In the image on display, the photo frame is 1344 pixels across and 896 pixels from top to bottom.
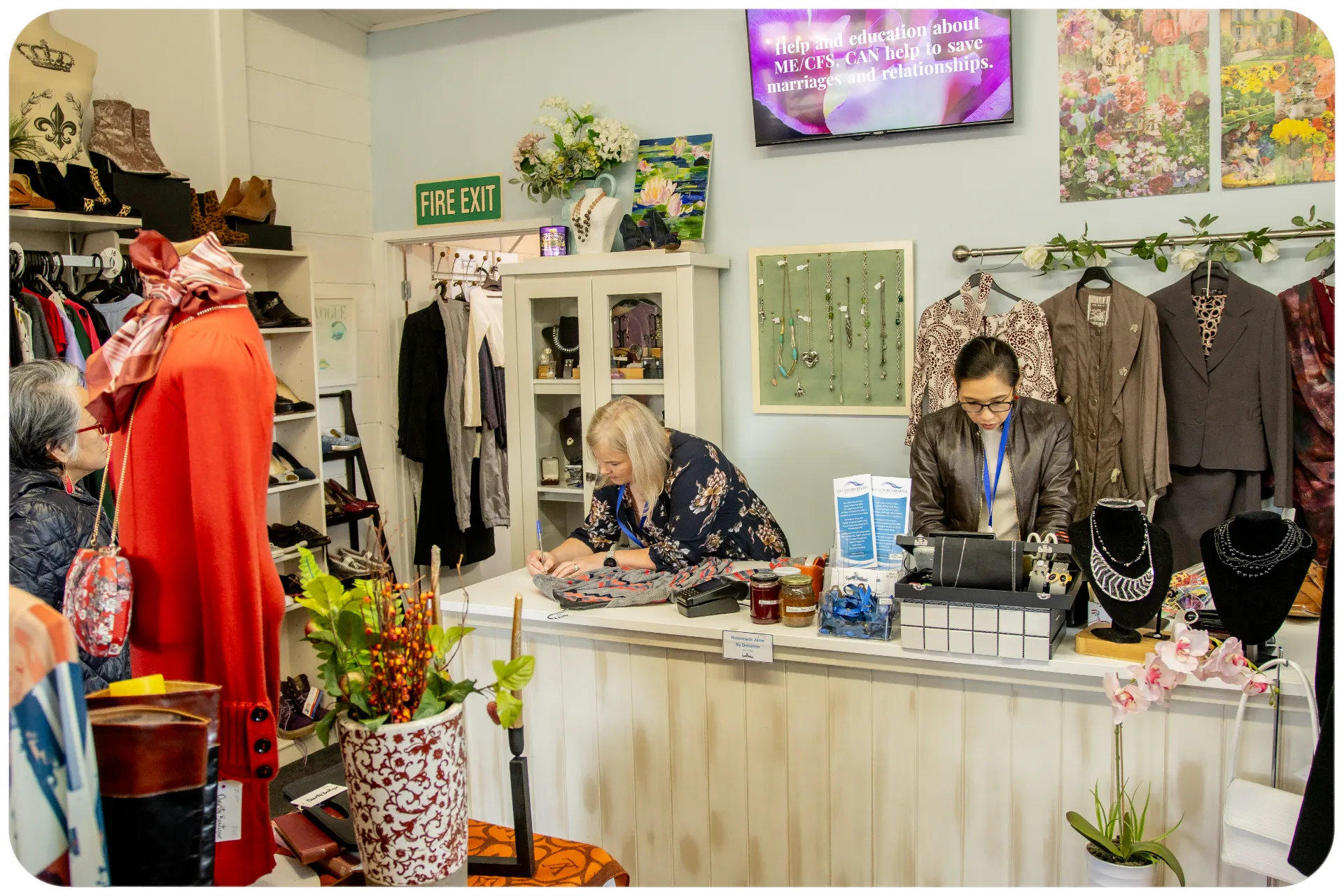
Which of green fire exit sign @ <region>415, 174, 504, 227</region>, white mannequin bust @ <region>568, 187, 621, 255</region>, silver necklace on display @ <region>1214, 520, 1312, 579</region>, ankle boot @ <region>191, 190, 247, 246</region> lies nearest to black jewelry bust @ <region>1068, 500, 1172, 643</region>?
silver necklace on display @ <region>1214, 520, 1312, 579</region>

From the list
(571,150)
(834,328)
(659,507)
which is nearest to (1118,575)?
(659,507)

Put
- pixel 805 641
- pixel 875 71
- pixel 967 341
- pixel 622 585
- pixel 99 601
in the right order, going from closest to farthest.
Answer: pixel 99 601 < pixel 805 641 < pixel 622 585 < pixel 967 341 < pixel 875 71

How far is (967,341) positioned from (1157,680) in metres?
2.01

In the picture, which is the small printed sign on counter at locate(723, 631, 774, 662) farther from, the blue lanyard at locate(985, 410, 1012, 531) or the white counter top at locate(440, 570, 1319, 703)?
the blue lanyard at locate(985, 410, 1012, 531)

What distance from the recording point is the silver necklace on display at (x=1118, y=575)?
2232mm

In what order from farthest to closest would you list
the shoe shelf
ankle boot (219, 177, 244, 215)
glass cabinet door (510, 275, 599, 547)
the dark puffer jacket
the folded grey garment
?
1. glass cabinet door (510, 275, 599, 547)
2. ankle boot (219, 177, 244, 215)
3. the shoe shelf
4. the folded grey garment
5. the dark puffer jacket

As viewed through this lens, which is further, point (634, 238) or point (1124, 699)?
point (634, 238)

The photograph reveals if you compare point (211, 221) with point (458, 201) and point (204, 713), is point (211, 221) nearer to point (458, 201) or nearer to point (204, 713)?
point (458, 201)

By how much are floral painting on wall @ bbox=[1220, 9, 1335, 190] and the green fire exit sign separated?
2933 mm

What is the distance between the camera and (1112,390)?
3.64m

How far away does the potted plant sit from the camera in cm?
151

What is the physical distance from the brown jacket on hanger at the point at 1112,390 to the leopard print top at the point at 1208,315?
14 cm

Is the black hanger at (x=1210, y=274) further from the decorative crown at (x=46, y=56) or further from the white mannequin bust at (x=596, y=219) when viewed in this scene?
the decorative crown at (x=46, y=56)

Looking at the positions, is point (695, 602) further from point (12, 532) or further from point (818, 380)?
point (818, 380)
